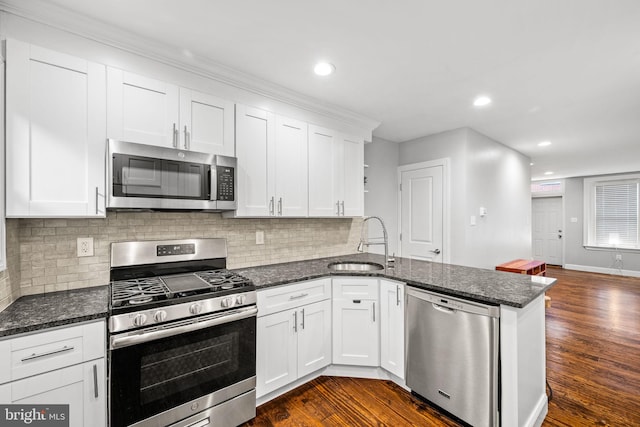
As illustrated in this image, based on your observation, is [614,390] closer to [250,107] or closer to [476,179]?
[476,179]

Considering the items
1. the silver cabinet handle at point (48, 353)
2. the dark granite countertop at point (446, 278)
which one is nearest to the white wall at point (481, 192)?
the dark granite countertop at point (446, 278)

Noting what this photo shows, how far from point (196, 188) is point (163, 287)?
69 centimetres

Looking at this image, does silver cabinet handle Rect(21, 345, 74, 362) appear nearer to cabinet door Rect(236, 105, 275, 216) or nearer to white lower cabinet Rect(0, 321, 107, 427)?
white lower cabinet Rect(0, 321, 107, 427)

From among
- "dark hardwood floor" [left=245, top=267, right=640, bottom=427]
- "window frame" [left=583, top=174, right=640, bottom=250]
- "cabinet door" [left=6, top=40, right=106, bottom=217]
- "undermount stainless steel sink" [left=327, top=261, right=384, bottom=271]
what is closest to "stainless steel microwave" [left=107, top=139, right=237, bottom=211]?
"cabinet door" [left=6, top=40, right=106, bottom=217]

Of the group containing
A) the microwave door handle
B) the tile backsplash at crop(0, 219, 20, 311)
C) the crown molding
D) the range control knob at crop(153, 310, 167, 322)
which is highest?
the crown molding

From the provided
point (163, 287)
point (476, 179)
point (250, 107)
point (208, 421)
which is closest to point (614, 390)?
point (476, 179)

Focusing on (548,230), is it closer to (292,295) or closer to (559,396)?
(559,396)

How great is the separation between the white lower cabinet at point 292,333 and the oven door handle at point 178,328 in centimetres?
22

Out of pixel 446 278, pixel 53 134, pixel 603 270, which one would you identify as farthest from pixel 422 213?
pixel 603 270

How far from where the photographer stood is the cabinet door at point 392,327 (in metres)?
2.29

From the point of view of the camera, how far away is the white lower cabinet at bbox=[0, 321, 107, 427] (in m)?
1.26

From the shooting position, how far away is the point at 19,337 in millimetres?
1268

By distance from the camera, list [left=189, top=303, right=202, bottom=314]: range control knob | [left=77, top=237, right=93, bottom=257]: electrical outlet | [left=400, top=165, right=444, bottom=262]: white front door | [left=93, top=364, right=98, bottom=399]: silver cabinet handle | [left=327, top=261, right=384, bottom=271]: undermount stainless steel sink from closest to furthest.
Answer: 1. [left=93, top=364, right=98, bottom=399]: silver cabinet handle
2. [left=189, top=303, right=202, bottom=314]: range control knob
3. [left=77, top=237, right=93, bottom=257]: electrical outlet
4. [left=327, top=261, right=384, bottom=271]: undermount stainless steel sink
5. [left=400, top=165, right=444, bottom=262]: white front door

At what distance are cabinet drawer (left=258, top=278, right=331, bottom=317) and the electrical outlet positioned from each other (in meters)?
1.14
